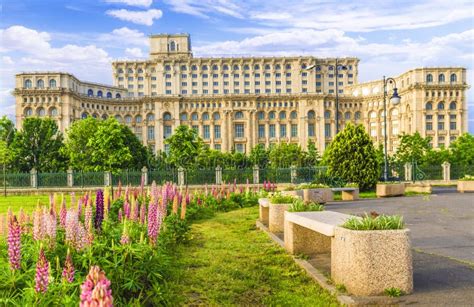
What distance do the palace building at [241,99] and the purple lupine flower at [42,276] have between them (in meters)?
98.8

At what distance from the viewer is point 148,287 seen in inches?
242

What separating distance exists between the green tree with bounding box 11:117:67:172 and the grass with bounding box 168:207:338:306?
196 ft

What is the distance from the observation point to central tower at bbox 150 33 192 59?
406 feet

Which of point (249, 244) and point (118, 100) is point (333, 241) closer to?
point (249, 244)

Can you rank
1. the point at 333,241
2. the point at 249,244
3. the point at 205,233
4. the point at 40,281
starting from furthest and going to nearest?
the point at 205,233
the point at 249,244
the point at 333,241
the point at 40,281

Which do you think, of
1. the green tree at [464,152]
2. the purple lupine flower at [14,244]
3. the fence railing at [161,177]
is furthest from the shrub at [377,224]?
the green tree at [464,152]

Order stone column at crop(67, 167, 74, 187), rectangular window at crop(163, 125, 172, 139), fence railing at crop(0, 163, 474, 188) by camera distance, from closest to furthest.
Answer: fence railing at crop(0, 163, 474, 188)
stone column at crop(67, 167, 74, 187)
rectangular window at crop(163, 125, 172, 139)

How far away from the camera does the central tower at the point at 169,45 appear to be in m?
124

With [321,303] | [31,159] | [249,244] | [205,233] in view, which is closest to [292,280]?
[321,303]

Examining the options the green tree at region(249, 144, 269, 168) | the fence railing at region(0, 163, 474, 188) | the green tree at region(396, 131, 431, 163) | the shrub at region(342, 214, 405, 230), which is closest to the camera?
the shrub at region(342, 214, 405, 230)

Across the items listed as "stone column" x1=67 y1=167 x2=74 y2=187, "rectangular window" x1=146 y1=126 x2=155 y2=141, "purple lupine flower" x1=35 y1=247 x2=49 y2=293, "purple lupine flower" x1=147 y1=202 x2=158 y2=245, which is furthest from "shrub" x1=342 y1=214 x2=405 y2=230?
"rectangular window" x1=146 y1=126 x2=155 y2=141

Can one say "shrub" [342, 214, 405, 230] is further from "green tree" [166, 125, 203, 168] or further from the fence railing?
"green tree" [166, 125, 203, 168]

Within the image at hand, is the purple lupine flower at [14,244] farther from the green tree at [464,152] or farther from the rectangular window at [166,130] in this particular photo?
the rectangular window at [166,130]

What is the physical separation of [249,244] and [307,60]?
4520 inches
